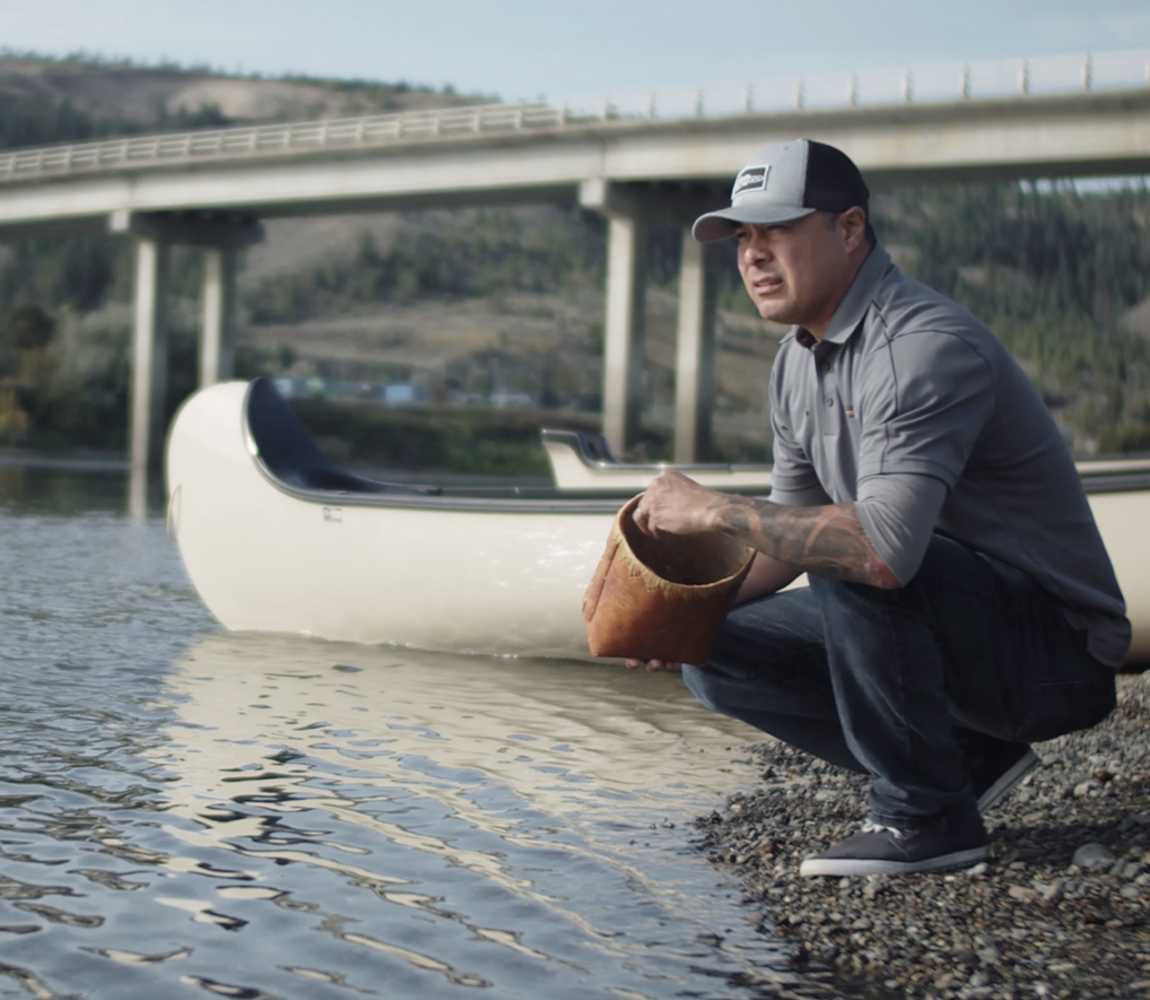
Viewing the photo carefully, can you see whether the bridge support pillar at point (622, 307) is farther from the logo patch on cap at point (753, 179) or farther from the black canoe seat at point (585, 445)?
the logo patch on cap at point (753, 179)

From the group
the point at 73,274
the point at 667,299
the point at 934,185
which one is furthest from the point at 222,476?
the point at 667,299

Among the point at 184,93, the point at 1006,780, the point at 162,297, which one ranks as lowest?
the point at 1006,780

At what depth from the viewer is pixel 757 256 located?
3.92 metres

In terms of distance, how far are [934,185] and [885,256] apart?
3200 cm

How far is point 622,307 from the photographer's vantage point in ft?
128

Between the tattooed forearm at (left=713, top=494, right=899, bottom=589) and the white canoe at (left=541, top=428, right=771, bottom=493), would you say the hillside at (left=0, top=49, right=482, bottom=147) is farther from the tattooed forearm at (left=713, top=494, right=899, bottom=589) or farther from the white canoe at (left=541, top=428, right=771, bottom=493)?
the tattooed forearm at (left=713, top=494, right=899, bottom=589)

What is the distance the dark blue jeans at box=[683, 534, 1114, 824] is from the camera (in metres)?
3.77

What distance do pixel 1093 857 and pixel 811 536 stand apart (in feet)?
4.00

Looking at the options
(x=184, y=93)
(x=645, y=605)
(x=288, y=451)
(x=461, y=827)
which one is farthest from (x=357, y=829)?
(x=184, y=93)

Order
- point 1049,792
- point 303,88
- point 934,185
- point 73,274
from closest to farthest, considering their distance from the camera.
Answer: point 1049,792, point 934,185, point 73,274, point 303,88

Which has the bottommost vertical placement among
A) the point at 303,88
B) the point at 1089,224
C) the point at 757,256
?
the point at 757,256

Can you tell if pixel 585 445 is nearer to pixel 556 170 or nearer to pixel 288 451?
pixel 288 451

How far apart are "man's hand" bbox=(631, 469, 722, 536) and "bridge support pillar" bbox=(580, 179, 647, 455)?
108 ft

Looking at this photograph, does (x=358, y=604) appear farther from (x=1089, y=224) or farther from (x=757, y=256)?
(x=1089, y=224)
